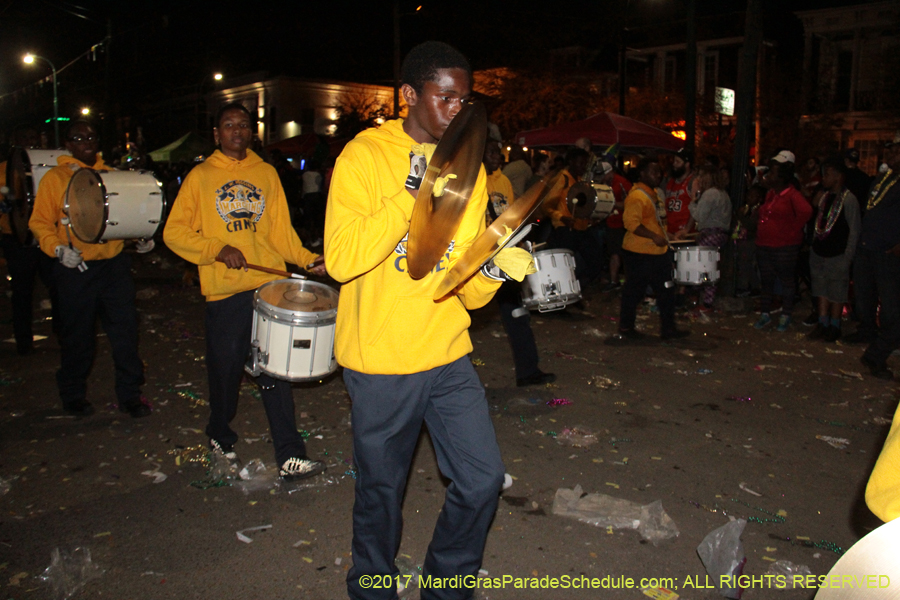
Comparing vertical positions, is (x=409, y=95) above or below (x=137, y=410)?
above

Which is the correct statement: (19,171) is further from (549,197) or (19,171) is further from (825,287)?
(825,287)

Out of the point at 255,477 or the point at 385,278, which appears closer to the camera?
the point at 385,278

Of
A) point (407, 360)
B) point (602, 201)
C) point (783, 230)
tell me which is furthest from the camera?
point (602, 201)

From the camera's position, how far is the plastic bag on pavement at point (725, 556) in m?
3.27

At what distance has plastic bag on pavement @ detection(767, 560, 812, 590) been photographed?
3.38 m

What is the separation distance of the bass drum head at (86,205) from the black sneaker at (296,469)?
7.67 feet

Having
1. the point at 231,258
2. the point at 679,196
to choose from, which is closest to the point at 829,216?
the point at 679,196

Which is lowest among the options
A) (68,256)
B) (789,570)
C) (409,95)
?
(789,570)

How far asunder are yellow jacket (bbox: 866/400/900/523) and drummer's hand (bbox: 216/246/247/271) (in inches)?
130

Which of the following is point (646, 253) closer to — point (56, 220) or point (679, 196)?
point (679, 196)

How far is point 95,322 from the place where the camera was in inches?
218

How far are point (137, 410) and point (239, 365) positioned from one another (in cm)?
171

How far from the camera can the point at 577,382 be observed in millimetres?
6633

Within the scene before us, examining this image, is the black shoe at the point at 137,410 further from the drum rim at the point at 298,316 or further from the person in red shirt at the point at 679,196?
the person in red shirt at the point at 679,196
